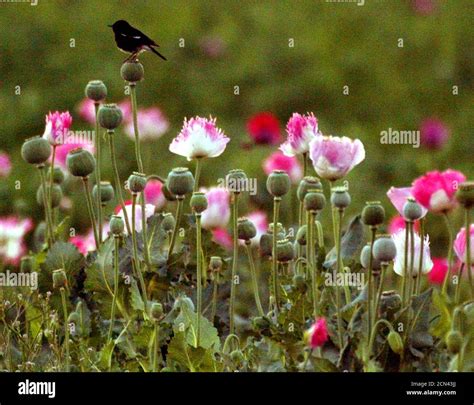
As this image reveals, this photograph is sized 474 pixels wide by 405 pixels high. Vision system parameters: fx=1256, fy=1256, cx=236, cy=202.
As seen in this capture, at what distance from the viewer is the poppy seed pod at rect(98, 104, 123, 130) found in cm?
150

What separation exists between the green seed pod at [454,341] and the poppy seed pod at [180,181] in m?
0.35

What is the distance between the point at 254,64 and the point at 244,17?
0.39ft

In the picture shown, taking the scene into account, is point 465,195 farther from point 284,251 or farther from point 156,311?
point 156,311

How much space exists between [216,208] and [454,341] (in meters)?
0.44

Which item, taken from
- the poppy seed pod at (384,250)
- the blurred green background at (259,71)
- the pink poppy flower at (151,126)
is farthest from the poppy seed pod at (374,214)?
the blurred green background at (259,71)

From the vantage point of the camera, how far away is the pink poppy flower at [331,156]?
1.37 meters

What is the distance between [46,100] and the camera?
276cm

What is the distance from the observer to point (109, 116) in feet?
4.91

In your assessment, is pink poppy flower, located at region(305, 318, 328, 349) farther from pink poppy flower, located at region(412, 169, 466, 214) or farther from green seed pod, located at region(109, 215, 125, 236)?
Answer: green seed pod, located at region(109, 215, 125, 236)

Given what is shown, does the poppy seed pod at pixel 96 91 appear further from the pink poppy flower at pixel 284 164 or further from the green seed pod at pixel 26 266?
the pink poppy flower at pixel 284 164

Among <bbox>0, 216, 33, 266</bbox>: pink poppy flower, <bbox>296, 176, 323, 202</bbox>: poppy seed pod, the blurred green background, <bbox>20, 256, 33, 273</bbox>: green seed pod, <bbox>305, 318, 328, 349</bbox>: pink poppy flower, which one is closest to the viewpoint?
<bbox>305, 318, 328, 349</bbox>: pink poppy flower

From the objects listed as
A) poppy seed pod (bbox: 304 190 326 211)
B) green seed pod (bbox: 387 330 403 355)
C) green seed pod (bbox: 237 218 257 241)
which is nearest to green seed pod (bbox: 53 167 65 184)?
green seed pod (bbox: 237 218 257 241)

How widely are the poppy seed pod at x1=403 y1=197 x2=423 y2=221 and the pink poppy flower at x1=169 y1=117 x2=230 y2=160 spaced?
0.24 meters
